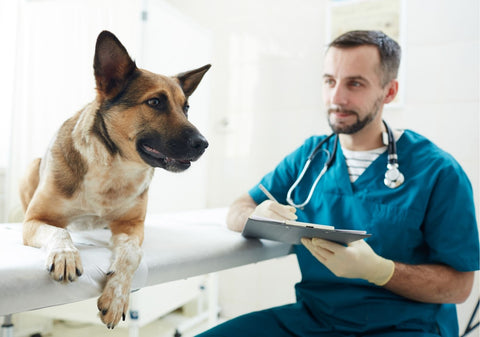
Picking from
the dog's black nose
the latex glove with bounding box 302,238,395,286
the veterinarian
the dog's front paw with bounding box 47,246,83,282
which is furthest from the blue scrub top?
the dog's front paw with bounding box 47,246,83,282

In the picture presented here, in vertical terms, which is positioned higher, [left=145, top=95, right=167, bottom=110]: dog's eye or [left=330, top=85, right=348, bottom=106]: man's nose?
[left=330, top=85, right=348, bottom=106]: man's nose

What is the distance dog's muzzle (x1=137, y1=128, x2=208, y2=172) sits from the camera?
39.4 inches

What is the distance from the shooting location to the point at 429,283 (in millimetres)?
1132

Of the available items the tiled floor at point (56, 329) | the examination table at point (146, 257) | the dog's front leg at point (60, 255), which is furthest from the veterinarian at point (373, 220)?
the dog's front leg at point (60, 255)

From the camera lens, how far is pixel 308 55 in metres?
2.32

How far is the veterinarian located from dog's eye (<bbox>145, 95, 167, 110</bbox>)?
0.43m

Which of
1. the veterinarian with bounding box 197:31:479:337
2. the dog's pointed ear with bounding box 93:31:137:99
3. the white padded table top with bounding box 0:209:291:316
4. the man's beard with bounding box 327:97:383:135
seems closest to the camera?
the white padded table top with bounding box 0:209:291:316

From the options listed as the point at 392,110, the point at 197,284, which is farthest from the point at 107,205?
the point at 392,110

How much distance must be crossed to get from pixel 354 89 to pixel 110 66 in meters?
0.84

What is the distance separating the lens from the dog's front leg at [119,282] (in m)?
0.80

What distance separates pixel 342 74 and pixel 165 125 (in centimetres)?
69

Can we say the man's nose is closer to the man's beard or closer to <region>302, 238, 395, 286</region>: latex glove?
the man's beard

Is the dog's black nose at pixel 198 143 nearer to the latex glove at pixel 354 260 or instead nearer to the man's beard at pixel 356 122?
the latex glove at pixel 354 260

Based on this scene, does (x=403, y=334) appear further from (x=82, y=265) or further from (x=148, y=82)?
(x=148, y=82)
